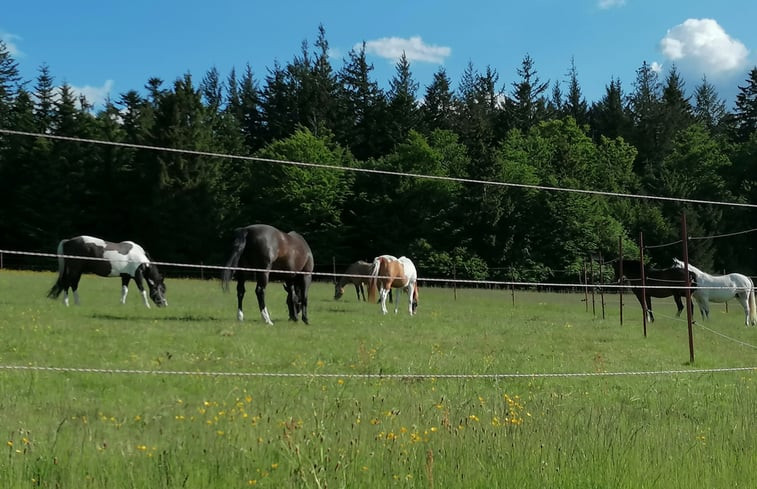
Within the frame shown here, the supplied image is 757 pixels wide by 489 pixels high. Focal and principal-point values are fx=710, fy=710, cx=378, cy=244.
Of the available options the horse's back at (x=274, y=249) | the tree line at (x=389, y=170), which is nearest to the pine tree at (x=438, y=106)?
the tree line at (x=389, y=170)

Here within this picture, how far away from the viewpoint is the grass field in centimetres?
453

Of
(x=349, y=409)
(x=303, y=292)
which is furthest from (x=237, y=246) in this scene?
(x=349, y=409)

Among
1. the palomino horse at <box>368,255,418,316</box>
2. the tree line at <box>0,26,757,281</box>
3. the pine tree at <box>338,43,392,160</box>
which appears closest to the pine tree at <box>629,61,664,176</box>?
the tree line at <box>0,26,757,281</box>

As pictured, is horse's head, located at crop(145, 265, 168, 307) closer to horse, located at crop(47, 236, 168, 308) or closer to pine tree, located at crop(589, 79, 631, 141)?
horse, located at crop(47, 236, 168, 308)

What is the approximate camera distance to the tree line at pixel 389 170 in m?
28.9

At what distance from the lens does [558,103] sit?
86250mm

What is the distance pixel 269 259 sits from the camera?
603 inches

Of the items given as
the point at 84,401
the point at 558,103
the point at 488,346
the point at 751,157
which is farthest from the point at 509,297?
the point at 558,103

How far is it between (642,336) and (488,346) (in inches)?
209

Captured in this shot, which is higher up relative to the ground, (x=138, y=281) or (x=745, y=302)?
(x=138, y=281)

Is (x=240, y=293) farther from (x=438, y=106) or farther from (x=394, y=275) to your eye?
(x=438, y=106)

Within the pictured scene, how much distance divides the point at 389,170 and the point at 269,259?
138 ft

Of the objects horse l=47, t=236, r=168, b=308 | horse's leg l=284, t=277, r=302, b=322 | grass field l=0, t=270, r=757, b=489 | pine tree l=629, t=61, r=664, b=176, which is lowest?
grass field l=0, t=270, r=757, b=489

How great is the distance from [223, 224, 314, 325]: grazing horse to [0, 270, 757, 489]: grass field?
969mm
